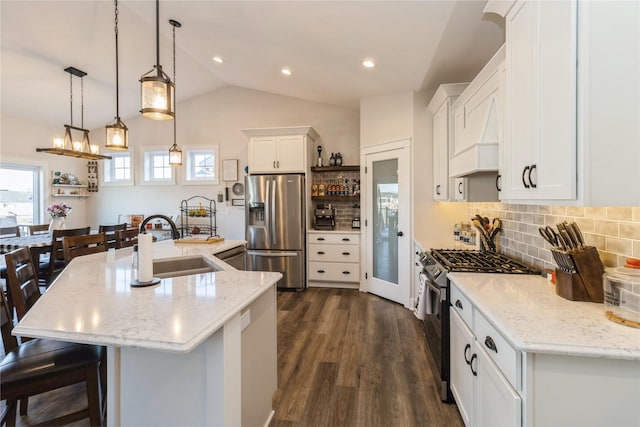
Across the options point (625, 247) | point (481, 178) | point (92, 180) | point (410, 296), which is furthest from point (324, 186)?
point (92, 180)

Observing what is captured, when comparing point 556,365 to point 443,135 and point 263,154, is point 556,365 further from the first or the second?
point 263,154

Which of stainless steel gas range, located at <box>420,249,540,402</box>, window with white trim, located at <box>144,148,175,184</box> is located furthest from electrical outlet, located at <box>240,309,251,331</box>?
window with white trim, located at <box>144,148,175,184</box>

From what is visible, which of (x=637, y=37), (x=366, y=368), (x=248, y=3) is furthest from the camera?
(x=248, y=3)

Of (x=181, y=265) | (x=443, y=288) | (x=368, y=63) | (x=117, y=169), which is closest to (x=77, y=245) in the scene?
(x=181, y=265)

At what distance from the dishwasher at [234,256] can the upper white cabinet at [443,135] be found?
227 cm

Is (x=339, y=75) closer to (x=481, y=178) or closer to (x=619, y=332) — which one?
(x=481, y=178)

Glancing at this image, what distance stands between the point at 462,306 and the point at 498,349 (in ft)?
1.59

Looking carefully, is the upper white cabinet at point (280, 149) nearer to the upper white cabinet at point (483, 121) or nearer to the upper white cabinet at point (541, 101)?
the upper white cabinet at point (483, 121)

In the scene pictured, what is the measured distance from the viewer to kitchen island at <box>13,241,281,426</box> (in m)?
1.00

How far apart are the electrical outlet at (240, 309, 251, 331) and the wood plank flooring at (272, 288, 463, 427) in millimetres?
813

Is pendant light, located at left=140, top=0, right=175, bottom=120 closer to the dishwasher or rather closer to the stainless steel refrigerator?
the dishwasher

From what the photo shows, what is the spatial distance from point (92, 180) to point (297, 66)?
16.5ft

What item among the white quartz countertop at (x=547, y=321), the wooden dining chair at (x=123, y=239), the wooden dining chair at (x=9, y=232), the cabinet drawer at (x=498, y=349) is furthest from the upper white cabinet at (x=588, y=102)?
the wooden dining chair at (x=9, y=232)

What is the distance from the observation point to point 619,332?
1.03m
